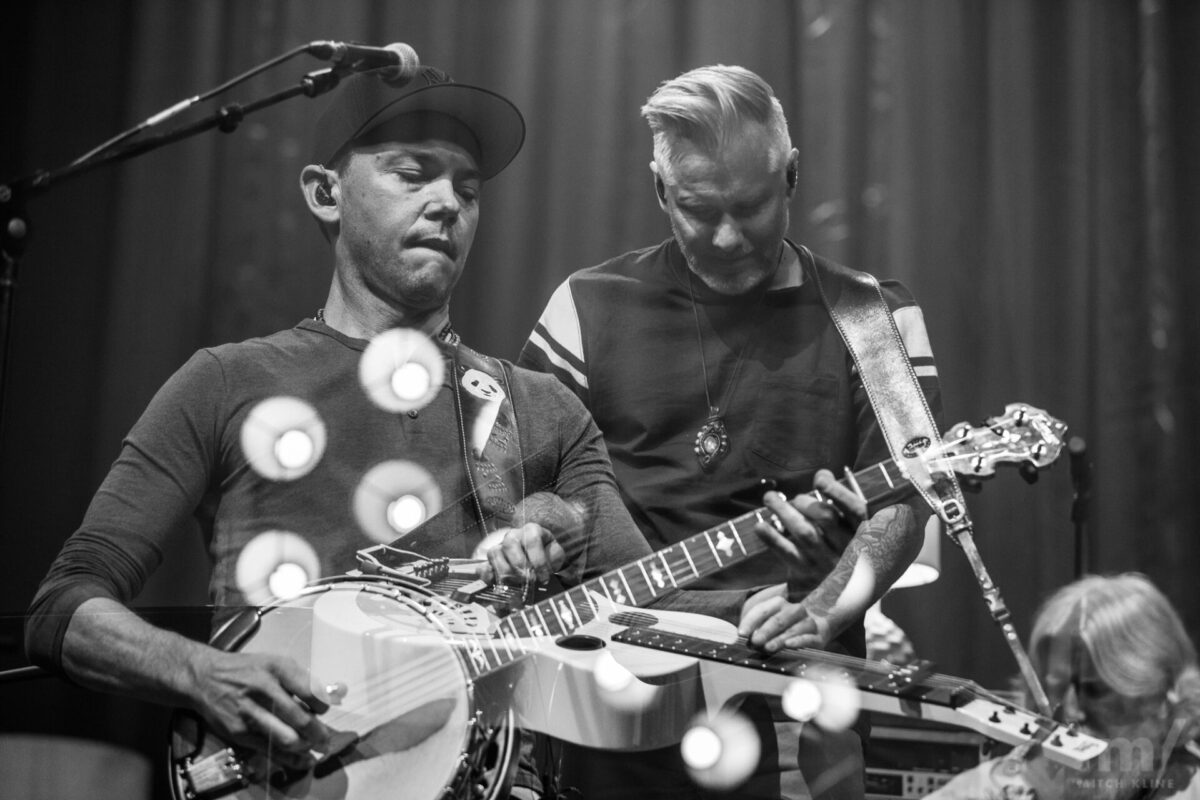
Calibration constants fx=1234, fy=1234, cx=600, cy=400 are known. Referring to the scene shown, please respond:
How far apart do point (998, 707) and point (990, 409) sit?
569mm

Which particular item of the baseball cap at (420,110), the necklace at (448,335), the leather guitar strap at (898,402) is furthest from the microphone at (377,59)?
the leather guitar strap at (898,402)

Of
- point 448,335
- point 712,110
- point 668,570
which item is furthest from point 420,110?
point 668,570

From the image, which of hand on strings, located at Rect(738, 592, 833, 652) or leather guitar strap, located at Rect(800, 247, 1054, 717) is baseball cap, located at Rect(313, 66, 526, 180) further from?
hand on strings, located at Rect(738, 592, 833, 652)

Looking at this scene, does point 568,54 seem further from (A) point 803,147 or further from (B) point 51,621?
(B) point 51,621

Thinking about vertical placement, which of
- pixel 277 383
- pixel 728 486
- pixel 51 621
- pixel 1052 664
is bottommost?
pixel 1052 664

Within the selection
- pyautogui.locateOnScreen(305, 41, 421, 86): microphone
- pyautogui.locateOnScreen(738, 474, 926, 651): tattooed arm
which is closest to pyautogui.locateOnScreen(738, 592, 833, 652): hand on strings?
pyautogui.locateOnScreen(738, 474, 926, 651): tattooed arm

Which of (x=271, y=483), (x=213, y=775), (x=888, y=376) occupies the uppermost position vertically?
(x=888, y=376)

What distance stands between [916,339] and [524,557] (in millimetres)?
703

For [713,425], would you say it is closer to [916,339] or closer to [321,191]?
[916,339]

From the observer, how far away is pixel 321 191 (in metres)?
2.03

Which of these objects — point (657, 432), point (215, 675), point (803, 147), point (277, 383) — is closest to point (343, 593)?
point (215, 675)

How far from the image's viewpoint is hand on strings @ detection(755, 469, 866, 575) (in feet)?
5.55

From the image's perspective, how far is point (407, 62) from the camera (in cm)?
198

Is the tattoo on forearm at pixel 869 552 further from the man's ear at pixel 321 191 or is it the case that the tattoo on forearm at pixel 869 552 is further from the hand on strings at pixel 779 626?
the man's ear at pixel 321 191
